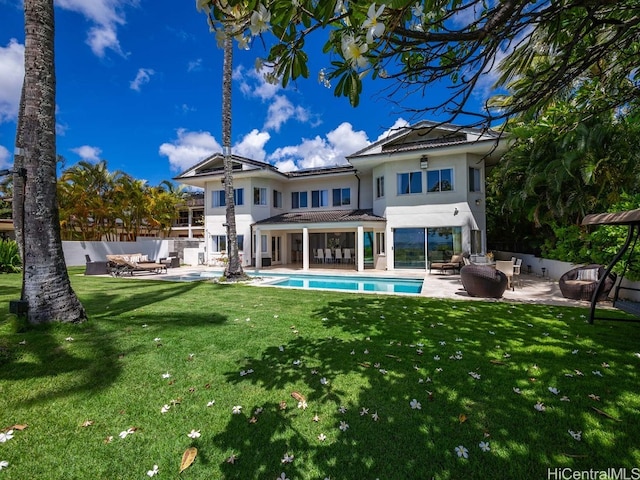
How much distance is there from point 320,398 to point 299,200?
21663 mm

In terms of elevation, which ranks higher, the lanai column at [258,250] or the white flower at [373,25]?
the white flower at [373,25]

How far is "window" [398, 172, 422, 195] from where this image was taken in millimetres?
18500

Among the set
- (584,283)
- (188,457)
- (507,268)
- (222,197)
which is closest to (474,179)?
(507,268)

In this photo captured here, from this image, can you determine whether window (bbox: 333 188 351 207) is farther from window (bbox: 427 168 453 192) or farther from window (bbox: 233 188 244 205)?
window (bbox: 233 188 244 205)

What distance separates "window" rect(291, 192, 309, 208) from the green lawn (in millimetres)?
18246

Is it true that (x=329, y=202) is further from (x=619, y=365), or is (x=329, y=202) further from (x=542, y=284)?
(x=619, y=365)

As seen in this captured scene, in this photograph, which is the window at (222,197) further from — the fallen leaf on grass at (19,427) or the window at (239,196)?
the fallen leaf on grass at (19,427)

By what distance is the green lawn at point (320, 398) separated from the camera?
2.63m

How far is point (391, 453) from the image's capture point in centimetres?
271

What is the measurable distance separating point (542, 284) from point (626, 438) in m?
11.6

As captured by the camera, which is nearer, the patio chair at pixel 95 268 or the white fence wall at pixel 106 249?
the patio chair at pixel 95 268

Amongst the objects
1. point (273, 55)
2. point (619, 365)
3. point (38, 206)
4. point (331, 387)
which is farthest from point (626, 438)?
point (38, 206)

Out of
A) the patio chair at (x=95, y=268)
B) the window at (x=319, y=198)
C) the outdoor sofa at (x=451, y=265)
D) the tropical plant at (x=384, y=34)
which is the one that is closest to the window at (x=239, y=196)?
the window at (x=319, y=198)

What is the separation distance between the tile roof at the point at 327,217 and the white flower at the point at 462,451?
16184 millimetres
